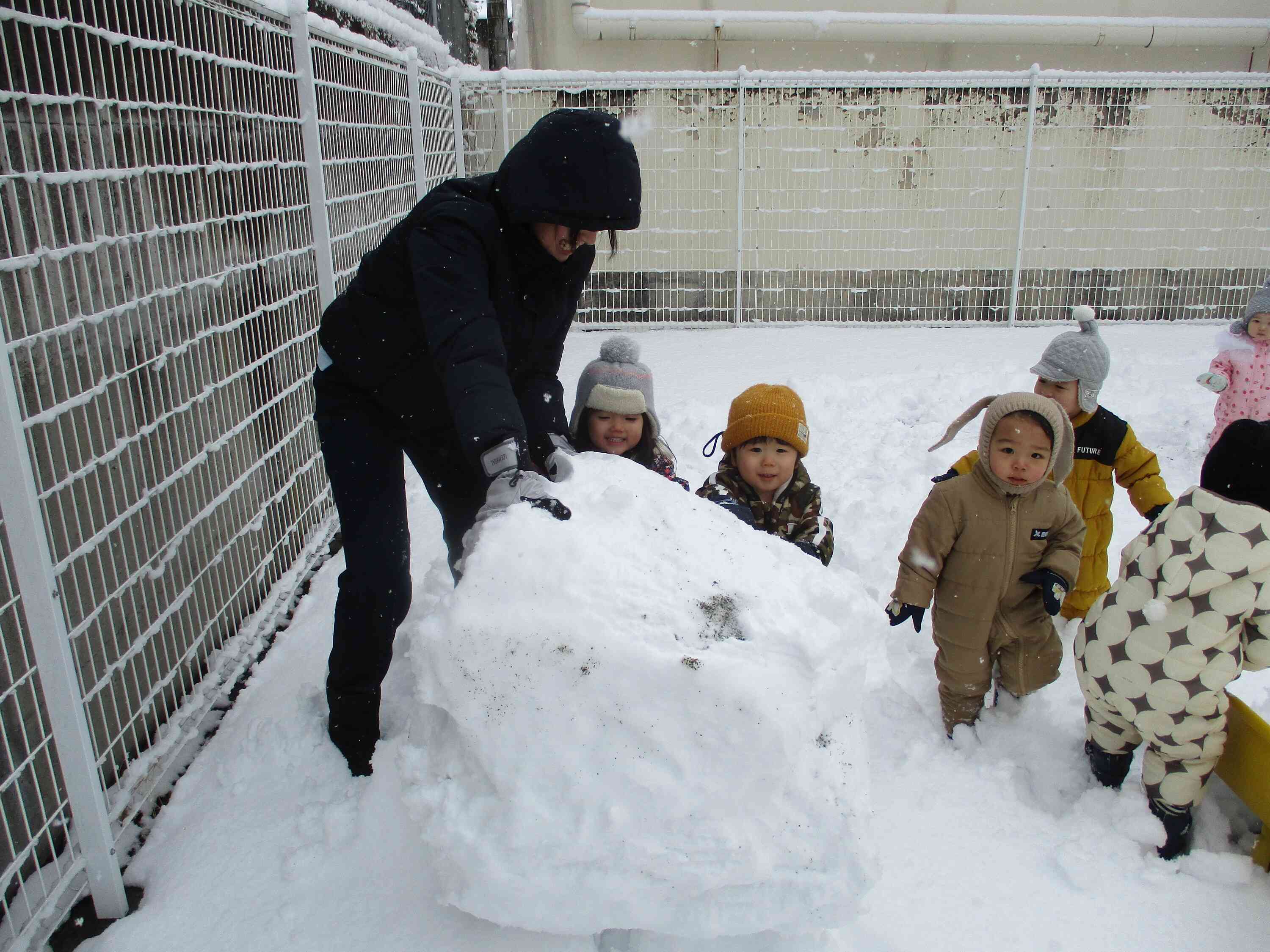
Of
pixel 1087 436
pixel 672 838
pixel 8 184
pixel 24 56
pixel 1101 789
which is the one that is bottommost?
pixel 1101 789

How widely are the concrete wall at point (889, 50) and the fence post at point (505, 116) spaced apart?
8.48 ft

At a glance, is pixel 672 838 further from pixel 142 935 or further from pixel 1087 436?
pixel 1087 436

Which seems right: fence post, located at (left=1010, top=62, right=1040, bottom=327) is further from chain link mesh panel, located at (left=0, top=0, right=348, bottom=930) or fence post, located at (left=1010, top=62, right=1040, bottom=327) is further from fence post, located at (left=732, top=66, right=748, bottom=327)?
chain link mesh panel, located at (left=0, top=0, right=348, bottom=930)

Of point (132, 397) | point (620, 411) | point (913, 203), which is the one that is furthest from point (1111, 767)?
point (913, 203)

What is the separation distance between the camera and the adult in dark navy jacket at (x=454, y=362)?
196 cm

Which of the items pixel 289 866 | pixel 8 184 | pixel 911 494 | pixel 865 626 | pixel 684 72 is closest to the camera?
pixel 865 626

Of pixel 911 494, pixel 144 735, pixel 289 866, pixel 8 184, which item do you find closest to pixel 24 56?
pixel 8 184

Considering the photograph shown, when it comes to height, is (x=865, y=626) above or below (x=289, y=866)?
above

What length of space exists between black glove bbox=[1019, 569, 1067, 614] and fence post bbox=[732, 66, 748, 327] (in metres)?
6.17

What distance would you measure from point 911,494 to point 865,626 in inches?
123

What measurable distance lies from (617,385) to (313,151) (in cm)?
196

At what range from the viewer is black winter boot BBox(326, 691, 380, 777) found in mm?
2508

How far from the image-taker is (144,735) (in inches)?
101

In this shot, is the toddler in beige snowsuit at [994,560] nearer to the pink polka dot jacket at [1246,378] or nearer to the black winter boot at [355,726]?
the black winter boot at [355,726]
